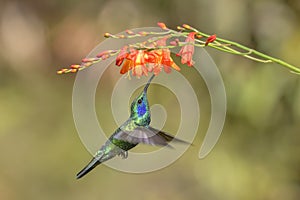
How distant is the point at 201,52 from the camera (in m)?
3.24

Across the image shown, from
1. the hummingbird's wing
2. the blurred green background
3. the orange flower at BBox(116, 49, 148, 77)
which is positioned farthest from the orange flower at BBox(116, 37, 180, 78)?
the blurred green background

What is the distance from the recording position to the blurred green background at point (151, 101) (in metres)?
3.19

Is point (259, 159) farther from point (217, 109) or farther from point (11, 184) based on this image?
point (11, 184)

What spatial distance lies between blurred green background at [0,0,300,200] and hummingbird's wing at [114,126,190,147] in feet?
6.68

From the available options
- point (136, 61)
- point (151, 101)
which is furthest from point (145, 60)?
point (151, 101)

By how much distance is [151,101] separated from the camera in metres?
3.48

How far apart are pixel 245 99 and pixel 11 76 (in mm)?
1648

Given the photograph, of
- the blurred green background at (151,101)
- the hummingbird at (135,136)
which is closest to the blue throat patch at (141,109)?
the hummingbird at (135,136)

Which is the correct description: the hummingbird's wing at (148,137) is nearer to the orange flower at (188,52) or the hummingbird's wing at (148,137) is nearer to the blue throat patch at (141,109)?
the blue throat patch at (141,109)

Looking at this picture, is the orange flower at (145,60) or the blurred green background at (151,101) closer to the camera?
the orange flower at (145,60)

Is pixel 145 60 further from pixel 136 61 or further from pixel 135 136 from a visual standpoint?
pixel 135 136

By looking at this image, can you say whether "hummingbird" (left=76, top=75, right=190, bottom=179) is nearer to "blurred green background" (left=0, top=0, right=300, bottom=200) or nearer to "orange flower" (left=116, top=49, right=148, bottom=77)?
"orange flower" (left=116, top=49, right=148, bottom=77)

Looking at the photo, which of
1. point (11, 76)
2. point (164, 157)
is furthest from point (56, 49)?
point (164, 157)

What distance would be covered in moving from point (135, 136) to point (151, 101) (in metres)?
2.38
